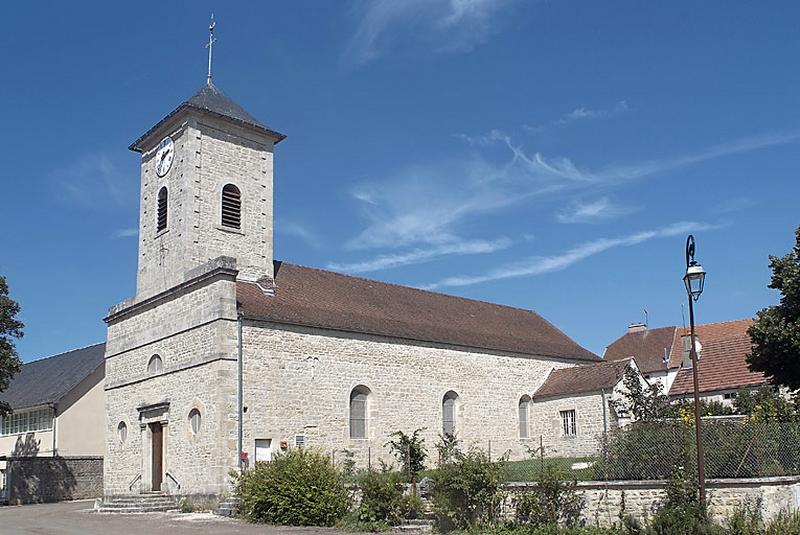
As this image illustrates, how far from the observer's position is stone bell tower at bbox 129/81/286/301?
88.6 ft

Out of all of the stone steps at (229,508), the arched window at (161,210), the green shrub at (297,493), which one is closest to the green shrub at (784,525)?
the green shrub at (297,493)

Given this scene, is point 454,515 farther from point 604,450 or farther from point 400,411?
point 400,411

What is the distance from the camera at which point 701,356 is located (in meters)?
37.0

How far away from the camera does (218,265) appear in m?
24.3

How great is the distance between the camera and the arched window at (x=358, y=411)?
87.6 feet

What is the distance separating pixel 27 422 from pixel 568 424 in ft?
85.3

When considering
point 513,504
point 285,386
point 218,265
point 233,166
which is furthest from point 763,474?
point 233,166

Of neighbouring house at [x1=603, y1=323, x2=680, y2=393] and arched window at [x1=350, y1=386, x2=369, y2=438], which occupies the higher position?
neighbouring house at [x1=603, y1=323, x2=680, y2=393]

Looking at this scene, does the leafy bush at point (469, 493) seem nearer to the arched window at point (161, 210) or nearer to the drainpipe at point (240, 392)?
the drainpipe at point (240, 392)

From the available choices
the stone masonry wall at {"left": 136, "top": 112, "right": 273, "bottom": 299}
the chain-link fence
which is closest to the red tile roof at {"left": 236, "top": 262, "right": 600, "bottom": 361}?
the stone masonry wall at {"left": 136, "top": 112, "right": 273, "bottom": 299}

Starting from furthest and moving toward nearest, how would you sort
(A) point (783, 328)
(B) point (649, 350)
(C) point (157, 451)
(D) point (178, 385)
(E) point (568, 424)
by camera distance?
(B) point (649, 350) → (E) point (568, 424) → (C) point (157, 451) → (D) point (178, 385) → (A) point (783, 328)

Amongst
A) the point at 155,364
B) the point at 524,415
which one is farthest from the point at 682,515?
the point at 524,415

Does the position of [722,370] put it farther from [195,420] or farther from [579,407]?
[195,420]

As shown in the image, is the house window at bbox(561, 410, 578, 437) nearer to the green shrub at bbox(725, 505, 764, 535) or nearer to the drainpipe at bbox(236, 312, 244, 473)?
the drainpipe at bbox(236, 312, 244, 473)
